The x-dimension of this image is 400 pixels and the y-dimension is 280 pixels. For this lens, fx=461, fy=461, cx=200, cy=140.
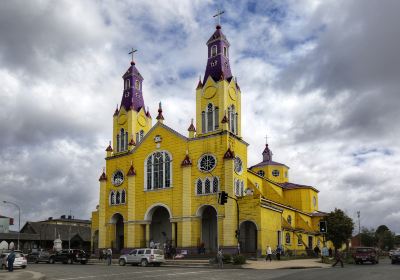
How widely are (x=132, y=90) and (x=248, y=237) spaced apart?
82.0ft

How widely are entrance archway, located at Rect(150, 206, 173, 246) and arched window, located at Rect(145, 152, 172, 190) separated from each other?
3.00 m

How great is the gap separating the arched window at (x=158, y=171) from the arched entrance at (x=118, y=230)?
646 centimetres

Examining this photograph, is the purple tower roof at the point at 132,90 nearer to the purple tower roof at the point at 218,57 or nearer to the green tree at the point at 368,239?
the purple tower roof at the point at 218,57

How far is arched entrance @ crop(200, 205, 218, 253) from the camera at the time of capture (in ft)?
160

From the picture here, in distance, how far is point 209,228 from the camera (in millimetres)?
49781

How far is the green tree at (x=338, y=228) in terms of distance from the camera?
194ft

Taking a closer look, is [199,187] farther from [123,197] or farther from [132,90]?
[132,90]

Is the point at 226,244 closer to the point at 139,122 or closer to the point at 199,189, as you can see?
the point at 199,189

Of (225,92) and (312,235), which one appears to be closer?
(225,92)

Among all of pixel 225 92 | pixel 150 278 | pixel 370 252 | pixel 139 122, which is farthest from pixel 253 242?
pixel 150 278

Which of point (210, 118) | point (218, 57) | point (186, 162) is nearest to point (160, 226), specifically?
point (186, 162)

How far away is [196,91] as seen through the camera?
172 ft

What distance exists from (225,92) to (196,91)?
3.97 metres

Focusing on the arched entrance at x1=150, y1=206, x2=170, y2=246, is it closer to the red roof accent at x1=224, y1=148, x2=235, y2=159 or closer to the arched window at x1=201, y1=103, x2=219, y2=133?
the arched window at x1=201, y1=103, x2=219, y2=133
